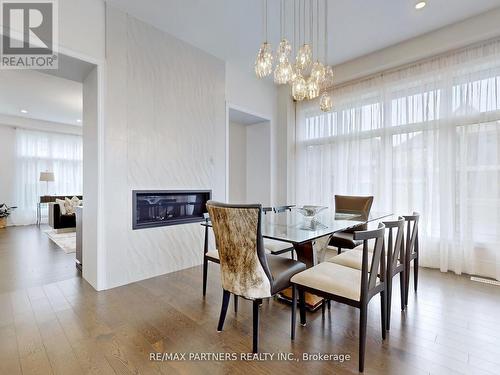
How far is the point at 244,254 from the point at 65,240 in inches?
195

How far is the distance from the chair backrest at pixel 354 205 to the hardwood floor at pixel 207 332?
100 centimetres

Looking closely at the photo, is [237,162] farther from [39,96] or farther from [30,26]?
[39,96]

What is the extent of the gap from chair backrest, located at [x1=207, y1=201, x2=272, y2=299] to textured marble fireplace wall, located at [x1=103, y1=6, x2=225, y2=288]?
1.64 m

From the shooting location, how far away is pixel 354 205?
327cm

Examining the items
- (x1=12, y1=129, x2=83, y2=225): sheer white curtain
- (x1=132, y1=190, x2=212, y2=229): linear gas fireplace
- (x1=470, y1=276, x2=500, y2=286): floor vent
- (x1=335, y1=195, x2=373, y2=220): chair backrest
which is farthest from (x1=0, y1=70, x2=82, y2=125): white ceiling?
(x1=470, y1=276, x2=500, y2=286): floor vent

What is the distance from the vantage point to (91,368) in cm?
145

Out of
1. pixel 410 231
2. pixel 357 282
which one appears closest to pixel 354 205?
pixel 410 231

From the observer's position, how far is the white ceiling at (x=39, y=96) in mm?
4133

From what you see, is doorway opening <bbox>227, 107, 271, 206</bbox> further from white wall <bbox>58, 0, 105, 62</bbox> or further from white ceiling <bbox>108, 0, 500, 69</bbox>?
white wall <bbox>58, 0, 105, 62</bbox>

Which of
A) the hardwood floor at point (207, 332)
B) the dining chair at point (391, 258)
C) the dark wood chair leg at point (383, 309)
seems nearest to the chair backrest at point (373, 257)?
the dining chair at point (391, 258)

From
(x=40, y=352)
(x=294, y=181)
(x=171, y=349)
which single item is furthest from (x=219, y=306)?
(x=294, y=181)

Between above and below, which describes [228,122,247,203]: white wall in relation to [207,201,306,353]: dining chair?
above

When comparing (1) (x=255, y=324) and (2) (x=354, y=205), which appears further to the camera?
(2) (x=354, y=205)

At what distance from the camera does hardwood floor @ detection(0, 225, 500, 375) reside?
1.48 metres
